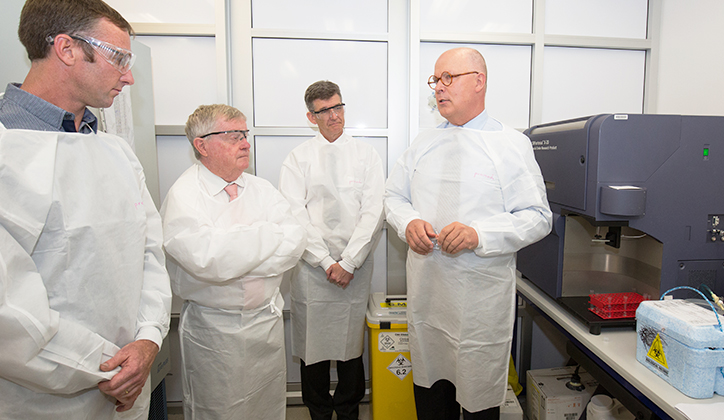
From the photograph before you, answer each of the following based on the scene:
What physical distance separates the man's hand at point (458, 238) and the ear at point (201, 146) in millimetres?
960

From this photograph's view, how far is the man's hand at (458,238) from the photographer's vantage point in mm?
→ 1344

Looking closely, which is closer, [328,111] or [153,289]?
[153,289]

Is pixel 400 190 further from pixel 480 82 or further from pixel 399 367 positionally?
pixel 399 367

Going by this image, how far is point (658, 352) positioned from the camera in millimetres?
1111

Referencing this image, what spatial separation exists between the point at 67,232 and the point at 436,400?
148 centimetres

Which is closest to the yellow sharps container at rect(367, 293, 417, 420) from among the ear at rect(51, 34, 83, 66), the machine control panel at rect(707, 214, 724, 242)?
the machine control panel at rect(707, 214, 724, 242)

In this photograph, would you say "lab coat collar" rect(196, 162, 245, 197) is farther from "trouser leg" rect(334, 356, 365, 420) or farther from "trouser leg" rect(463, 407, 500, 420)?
"trouser leg" rect(463, 407, 500, 420)

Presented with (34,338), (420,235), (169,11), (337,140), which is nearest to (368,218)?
(337,140)

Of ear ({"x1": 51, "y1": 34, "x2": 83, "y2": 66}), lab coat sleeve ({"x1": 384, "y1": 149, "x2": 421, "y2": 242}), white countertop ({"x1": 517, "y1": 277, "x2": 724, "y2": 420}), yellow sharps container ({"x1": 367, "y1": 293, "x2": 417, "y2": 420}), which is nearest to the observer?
ear ({"x1": 51, "y1": 34, "x2": 83, "y2": 66})

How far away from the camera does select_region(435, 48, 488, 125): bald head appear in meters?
1.44

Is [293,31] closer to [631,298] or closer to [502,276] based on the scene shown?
[502,276]

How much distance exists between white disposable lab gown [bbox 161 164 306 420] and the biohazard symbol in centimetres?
119

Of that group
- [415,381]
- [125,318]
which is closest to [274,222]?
[125,318]

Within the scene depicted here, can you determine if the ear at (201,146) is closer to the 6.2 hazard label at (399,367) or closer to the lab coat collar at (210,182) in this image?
the lab coat collar at (210,182)
